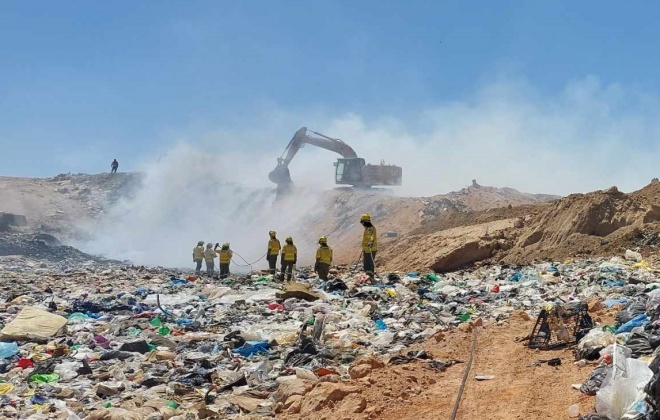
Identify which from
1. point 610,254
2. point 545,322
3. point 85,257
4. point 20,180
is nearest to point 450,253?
point 610,254

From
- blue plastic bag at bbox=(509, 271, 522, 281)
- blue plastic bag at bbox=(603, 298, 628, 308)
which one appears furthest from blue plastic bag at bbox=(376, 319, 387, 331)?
blue plastic bag at bbox=(509, 271, 522, 281)

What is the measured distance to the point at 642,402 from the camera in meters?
3.74

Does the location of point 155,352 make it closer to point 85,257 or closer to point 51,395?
point 51,395

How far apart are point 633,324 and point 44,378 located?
573cm

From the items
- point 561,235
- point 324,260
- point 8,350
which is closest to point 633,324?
point 8,350

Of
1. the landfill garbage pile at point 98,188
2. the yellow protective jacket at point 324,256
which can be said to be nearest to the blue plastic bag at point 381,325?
the yellow protective jacket at point 324,256

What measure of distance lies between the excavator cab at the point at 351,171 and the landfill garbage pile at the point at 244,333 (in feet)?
63.1

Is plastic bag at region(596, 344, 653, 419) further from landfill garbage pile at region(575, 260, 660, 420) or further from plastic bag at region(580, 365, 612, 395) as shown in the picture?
plastic bag at region(580, 365, 612, 395)

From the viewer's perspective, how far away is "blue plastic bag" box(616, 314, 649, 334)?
6.02m

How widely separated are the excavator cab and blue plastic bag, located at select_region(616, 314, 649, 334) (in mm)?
26829

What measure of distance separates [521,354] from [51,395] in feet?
14.4

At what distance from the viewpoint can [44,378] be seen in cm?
650

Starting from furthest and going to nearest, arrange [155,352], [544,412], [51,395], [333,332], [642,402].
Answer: [333,332] → [155,352] → [51,395] → [544,412] → [642,402]

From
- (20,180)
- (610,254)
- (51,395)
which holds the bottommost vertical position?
(51,395)
